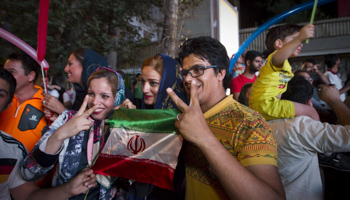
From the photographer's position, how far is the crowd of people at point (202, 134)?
1359mm

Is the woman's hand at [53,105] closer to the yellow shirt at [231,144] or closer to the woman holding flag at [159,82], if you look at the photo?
the woman holding flag at [159,82]

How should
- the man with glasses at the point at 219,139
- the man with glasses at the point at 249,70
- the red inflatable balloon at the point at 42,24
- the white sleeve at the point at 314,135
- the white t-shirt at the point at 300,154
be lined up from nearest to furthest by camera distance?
the man with glasses at the point at 219,139 < the white sleeve at the point at 314,135 < the white t-shirt at the point at 300,154 < the red inflatable balloon at the point at 42,24 < the man with glasses at the point at 249,70

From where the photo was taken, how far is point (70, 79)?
11.0 feet

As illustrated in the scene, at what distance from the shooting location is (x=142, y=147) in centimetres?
196

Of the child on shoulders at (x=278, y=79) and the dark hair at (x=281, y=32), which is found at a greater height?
the dark hair at (x=281, y=32)

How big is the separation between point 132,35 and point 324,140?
26.7 feet

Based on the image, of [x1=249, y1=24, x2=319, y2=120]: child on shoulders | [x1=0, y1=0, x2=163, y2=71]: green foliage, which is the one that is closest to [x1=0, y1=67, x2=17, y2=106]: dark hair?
[x1=249, y1=24, x2=319, y2=120]: child on shoulders

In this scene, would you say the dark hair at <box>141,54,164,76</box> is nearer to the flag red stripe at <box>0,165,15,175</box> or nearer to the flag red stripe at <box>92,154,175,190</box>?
the flag red stripe at <box>92,154,175,190</box>

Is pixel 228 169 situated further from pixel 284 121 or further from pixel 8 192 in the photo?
pixel 8 192

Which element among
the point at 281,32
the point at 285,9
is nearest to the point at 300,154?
the point at 281,32

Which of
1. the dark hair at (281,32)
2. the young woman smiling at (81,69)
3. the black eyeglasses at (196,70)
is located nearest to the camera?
the black eyeglasses at (196,70)

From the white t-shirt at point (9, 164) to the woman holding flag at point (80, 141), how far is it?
12 centimetres

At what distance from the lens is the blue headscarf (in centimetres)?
244

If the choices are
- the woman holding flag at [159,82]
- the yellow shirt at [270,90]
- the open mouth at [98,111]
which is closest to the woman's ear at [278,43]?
the yellow shirt at [270,90]
